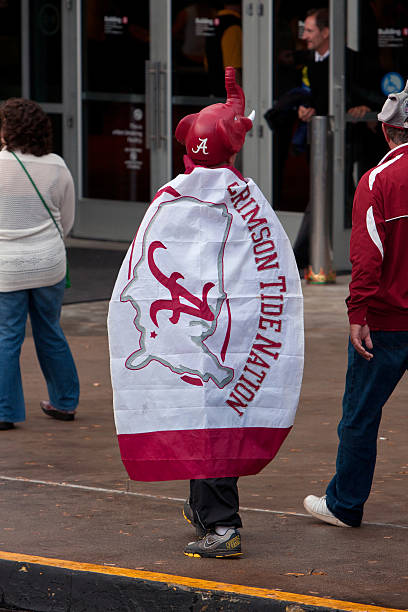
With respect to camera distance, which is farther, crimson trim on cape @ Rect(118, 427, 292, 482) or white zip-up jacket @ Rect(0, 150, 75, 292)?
white zip-up jacket @ Rect(0, 150, 75, 292)

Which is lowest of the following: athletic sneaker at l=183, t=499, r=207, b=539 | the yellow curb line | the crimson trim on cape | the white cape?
the yellow curb line

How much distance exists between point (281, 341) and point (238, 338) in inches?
6.7

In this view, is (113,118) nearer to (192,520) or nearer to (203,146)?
(203,146)

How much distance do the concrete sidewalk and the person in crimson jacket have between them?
22 centimetres

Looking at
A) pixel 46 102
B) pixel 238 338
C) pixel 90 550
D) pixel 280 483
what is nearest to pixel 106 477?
pixel 280 483

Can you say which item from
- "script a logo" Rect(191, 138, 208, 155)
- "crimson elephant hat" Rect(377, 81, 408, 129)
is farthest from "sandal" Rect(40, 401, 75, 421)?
"crimson elephant hat" Rect(377, 81, 408, 129)

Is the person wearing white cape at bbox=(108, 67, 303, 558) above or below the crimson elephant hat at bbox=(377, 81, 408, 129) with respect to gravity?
below

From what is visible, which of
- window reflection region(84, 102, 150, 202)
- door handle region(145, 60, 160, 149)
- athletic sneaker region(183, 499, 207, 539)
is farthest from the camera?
window reflection region(84, 102, 150, 202)

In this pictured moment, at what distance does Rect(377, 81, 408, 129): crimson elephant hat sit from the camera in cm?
554

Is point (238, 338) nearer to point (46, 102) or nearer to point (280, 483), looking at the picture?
point (280, 483)

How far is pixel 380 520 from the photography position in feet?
19.4

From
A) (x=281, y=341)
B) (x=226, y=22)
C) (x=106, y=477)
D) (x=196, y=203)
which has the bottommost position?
(x=106, y=477)

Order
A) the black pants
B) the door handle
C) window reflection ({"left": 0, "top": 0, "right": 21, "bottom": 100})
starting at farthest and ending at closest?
window reflection ({"left": 0, "top": 0, "right": 21, "bottom": 100}) → the door handle → the black pants

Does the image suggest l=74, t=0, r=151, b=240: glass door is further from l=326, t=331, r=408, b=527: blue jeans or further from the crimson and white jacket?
the crimson and white jacket
